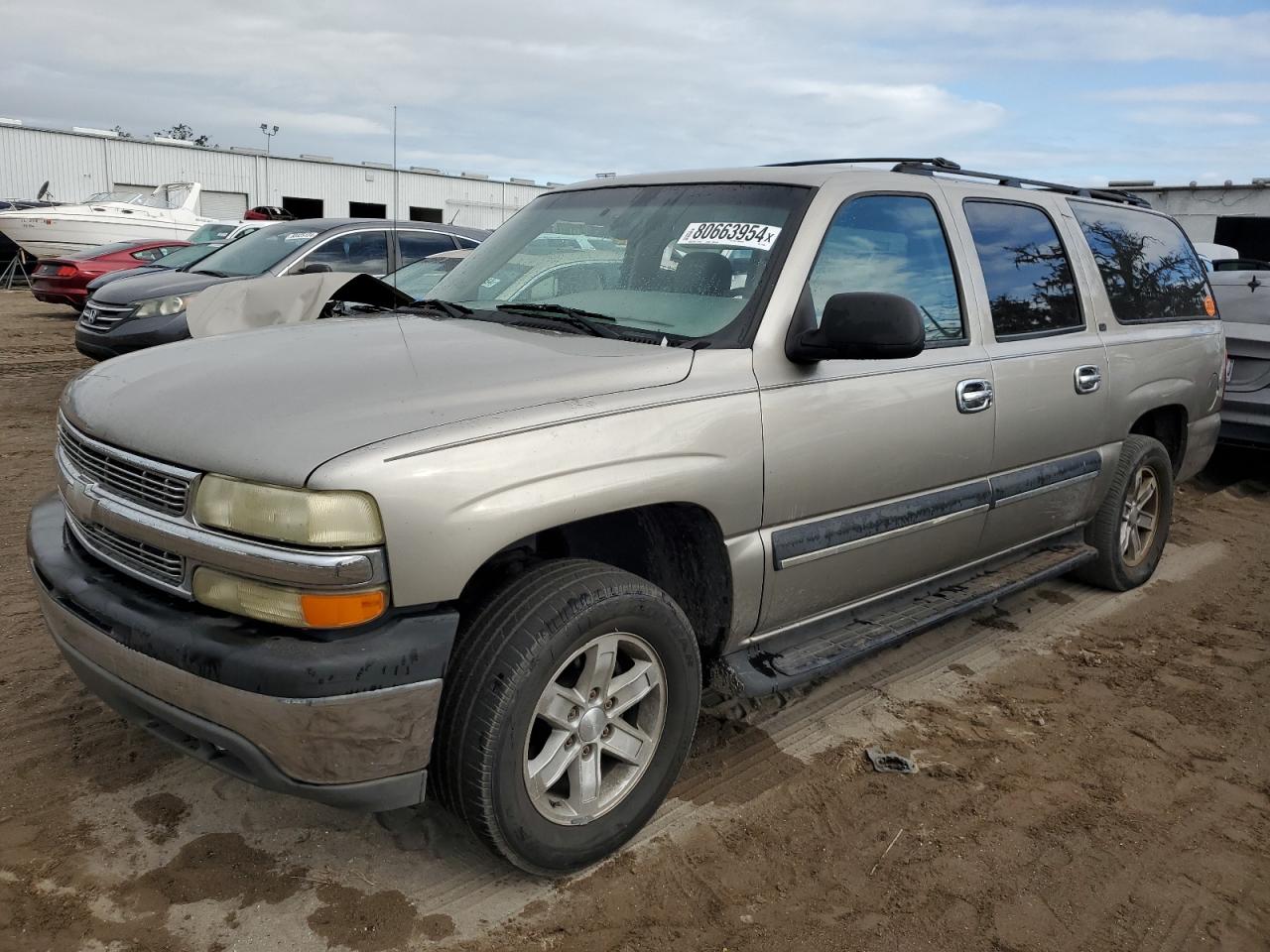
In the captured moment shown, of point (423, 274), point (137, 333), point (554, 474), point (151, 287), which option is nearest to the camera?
point (554, 474)

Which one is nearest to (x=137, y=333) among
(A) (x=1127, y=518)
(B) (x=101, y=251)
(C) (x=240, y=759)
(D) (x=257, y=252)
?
(D) (x=257, y=252)

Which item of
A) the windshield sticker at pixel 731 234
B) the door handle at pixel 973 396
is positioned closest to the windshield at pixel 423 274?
the windshield sticker at pixel 731 234

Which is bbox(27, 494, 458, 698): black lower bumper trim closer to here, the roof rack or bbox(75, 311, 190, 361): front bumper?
the roof rack

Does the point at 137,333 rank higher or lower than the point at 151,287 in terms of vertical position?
lower

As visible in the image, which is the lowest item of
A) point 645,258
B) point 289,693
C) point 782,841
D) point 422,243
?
point 782,841

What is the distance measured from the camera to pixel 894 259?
346 cm

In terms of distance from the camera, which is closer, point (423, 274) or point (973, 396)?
point (973, 396)

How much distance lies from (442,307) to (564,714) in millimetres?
1597

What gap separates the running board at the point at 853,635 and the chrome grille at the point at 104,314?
6874 millimetres

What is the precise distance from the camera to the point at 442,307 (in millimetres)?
3480

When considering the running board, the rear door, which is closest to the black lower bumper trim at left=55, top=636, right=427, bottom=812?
the running board

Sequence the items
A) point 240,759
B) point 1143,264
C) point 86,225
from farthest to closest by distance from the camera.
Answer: point 86,225
point 1143,264
point 240,759

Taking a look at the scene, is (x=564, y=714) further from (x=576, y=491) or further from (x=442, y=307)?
(x=442, y=307)

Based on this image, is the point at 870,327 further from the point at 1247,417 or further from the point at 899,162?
the point at 1247,417
